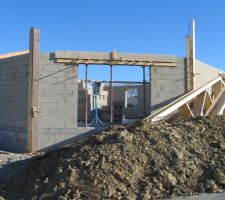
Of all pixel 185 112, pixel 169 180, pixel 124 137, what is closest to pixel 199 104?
pixel 185 112

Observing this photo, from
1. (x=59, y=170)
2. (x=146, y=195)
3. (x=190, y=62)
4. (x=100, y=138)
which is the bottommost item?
(x=146, y=195)

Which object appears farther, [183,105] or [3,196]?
[183,105]

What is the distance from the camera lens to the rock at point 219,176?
7.00 metres

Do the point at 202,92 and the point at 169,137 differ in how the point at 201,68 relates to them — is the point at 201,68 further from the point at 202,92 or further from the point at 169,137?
the point at 169,137

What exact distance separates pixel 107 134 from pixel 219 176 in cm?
249

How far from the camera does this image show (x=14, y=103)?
12.7 meters

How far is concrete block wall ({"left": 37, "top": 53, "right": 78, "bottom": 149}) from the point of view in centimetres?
1202

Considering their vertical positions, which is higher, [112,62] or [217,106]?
[112,62]

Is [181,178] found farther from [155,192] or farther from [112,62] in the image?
[112,62]

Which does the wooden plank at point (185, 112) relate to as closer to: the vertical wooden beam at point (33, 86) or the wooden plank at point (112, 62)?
the wooden plank at point (112, 62)

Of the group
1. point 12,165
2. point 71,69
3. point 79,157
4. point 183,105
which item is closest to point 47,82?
point 71,69

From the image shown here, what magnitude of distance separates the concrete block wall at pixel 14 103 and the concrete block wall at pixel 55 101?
0.54 m

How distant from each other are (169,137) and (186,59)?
5772mm

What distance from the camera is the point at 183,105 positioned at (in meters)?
12.6
